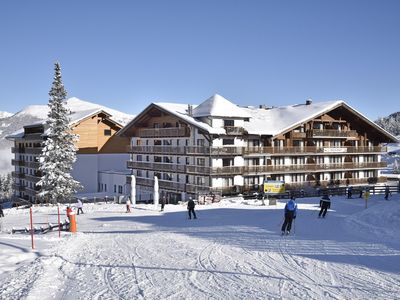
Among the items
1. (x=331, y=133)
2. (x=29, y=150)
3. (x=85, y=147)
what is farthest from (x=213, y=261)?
(x=29, y=150)

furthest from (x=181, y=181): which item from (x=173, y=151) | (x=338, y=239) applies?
(x=338, y=239)

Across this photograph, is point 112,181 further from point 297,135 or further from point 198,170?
point 297,135

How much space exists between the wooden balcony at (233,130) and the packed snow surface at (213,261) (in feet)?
65.6

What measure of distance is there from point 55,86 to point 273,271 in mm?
37278

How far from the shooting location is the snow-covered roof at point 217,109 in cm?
4306

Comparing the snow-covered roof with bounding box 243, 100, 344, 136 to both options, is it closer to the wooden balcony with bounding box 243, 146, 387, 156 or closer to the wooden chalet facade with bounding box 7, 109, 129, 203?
the wooden balcony with bounding box 243, 146, 387, 156

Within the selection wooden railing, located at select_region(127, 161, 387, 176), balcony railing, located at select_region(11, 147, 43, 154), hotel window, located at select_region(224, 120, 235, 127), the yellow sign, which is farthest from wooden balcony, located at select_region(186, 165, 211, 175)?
balcony railing, located at select_region(11, 147, 43, 154)

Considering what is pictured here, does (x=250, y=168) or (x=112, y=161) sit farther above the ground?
(x=112, y=161)

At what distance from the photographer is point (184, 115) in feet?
147

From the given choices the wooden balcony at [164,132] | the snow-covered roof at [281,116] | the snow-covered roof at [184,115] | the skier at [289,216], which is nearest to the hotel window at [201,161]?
the wooden balcony at [164,132]

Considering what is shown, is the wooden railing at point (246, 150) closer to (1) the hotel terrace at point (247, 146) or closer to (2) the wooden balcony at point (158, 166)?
(1) the hotel terrace at point (247, 146)

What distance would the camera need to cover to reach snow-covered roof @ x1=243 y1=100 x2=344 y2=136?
149 feet

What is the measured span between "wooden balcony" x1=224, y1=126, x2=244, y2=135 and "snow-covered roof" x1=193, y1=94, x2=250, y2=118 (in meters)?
1.26

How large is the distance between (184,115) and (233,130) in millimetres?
5384
